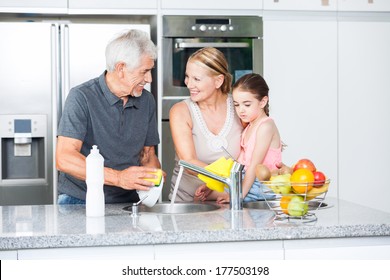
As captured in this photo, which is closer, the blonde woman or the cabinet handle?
the blonde woman

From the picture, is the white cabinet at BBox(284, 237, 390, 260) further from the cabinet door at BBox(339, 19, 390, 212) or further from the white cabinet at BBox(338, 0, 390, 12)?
the white cabinet at BBox(338, 0, 390, 12)

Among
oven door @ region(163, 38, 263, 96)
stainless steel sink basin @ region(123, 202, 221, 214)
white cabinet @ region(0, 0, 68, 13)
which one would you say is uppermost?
white cabinet @ region(0, 0, 68, 13)

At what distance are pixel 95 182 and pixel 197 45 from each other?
170 cm

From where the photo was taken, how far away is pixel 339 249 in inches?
87.2

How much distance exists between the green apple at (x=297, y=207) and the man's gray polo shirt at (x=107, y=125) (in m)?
0.92

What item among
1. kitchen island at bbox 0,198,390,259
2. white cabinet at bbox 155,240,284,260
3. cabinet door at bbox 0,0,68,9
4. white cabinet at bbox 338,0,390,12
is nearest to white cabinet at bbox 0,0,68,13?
cabinet door at bbox 0,0,68,9

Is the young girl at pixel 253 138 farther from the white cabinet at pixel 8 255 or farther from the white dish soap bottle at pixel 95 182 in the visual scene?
the white cabinet at pixel 8 255

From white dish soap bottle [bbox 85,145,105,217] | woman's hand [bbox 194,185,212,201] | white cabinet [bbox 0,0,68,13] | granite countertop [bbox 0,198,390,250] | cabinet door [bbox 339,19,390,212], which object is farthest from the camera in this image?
cabinet door [bbox 339,19,390,212]

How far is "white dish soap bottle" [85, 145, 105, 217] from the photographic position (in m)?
2.43

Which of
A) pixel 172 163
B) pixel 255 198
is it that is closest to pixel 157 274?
pixel 255 198

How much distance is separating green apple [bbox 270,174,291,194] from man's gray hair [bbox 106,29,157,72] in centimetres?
87

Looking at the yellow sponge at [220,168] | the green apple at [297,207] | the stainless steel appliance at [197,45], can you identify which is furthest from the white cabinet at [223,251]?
the stainless steel appliance at [197,45]

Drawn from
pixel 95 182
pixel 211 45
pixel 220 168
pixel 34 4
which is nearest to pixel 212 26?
pixel 211 45

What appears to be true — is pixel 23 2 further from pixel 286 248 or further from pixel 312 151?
pixel 286 248
